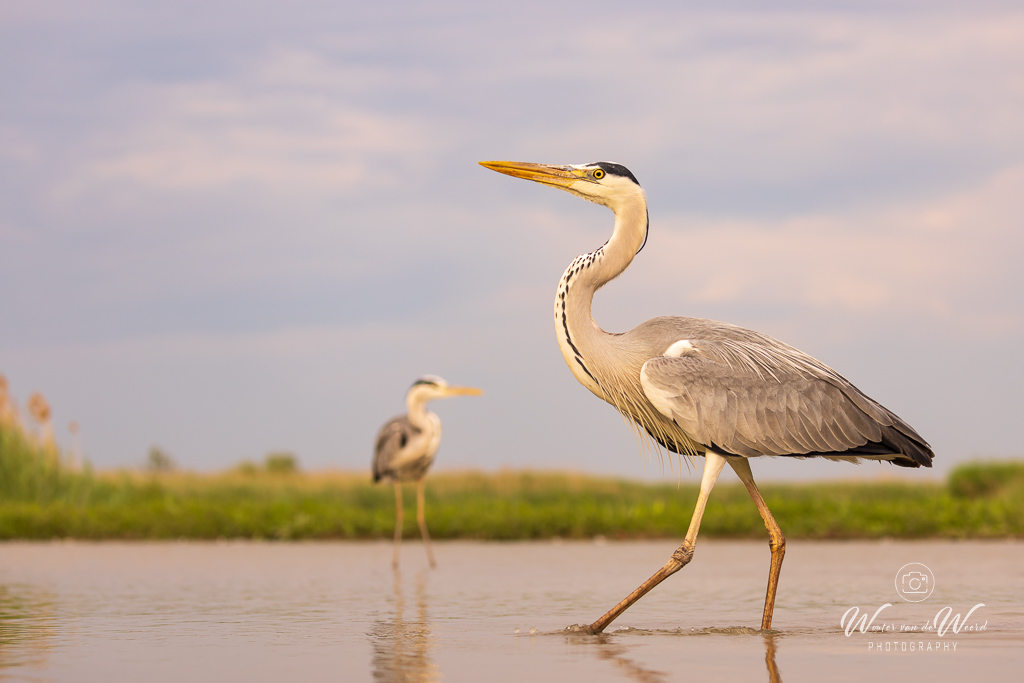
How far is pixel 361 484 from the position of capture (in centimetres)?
2016

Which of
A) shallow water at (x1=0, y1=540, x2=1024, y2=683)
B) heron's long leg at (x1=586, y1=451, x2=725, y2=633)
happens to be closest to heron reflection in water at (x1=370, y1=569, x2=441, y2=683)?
shallow water at (x1=0, y1=540, x2=1024, y2=683)

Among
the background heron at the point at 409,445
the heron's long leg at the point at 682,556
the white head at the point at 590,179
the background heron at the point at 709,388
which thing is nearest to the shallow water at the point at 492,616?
the heron's long leg at the point at 682,556

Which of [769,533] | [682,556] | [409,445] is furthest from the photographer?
[409,445]

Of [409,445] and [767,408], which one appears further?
[409,445]

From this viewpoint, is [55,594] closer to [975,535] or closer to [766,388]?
[766,388]

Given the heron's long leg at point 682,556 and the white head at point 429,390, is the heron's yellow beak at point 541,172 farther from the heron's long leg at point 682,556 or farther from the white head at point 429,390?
the white head at point 429,390

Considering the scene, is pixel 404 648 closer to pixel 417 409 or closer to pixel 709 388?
pixel 709 388

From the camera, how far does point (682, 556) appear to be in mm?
6625

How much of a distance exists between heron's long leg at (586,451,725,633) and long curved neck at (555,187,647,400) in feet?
2.81

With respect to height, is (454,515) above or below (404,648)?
above

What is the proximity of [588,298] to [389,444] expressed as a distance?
7947 millimetres

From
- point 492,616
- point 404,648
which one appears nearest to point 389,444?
point 492,616

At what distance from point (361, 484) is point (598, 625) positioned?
1416cm

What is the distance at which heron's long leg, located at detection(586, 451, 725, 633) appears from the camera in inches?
253
